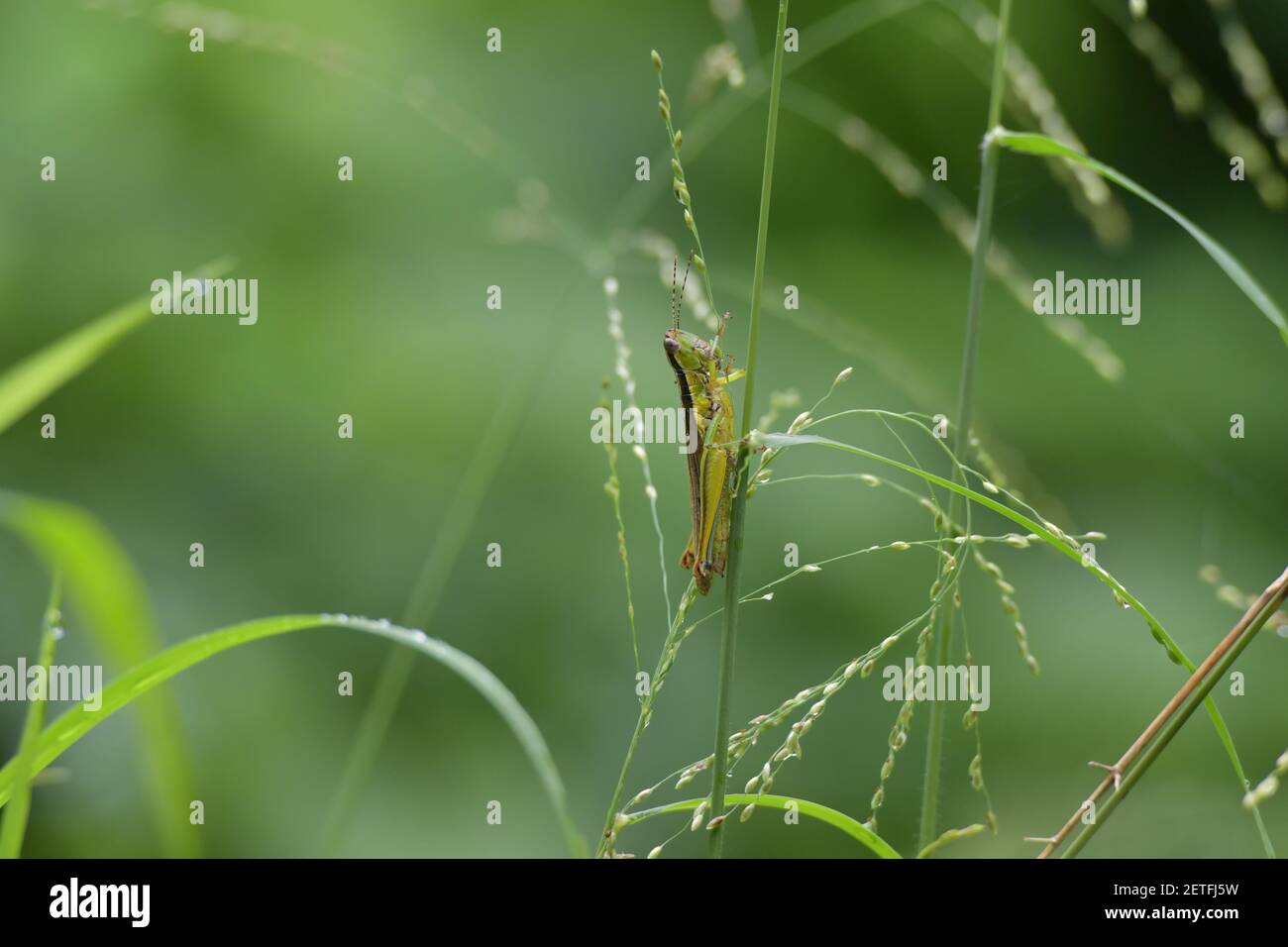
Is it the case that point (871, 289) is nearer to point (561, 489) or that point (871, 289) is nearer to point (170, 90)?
point (561, 489)

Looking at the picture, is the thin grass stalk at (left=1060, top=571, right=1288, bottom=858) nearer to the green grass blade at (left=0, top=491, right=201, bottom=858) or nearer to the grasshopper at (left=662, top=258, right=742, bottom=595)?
the grasshopper at (left=662, top=258, right=742, bottom=595)

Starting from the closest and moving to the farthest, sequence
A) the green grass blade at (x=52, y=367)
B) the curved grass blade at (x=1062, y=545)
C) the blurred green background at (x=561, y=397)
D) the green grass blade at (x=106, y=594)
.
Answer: the green grass blade at (x=106, y=594)
the green grass blade at (x=52, y=367)
the curved grass blade at (x=1062, y=545)
the blurred green background at (x=561, y=397)

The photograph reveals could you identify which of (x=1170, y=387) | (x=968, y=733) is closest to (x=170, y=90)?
(x=968, y=733)

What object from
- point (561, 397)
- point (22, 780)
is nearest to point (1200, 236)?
point (22, 780)

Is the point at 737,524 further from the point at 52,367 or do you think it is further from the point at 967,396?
the point at 52,367

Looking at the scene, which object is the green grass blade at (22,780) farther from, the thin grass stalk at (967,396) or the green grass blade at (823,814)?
the thin grass stalk at (967,396)

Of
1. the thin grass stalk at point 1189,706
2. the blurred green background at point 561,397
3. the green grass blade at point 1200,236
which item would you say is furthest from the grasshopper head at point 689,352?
the blurred green background at point 561,397

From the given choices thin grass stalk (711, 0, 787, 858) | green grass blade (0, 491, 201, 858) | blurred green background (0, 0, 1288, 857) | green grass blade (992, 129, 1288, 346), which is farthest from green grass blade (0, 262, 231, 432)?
blurred green background (0, 0, 1288, 857)
